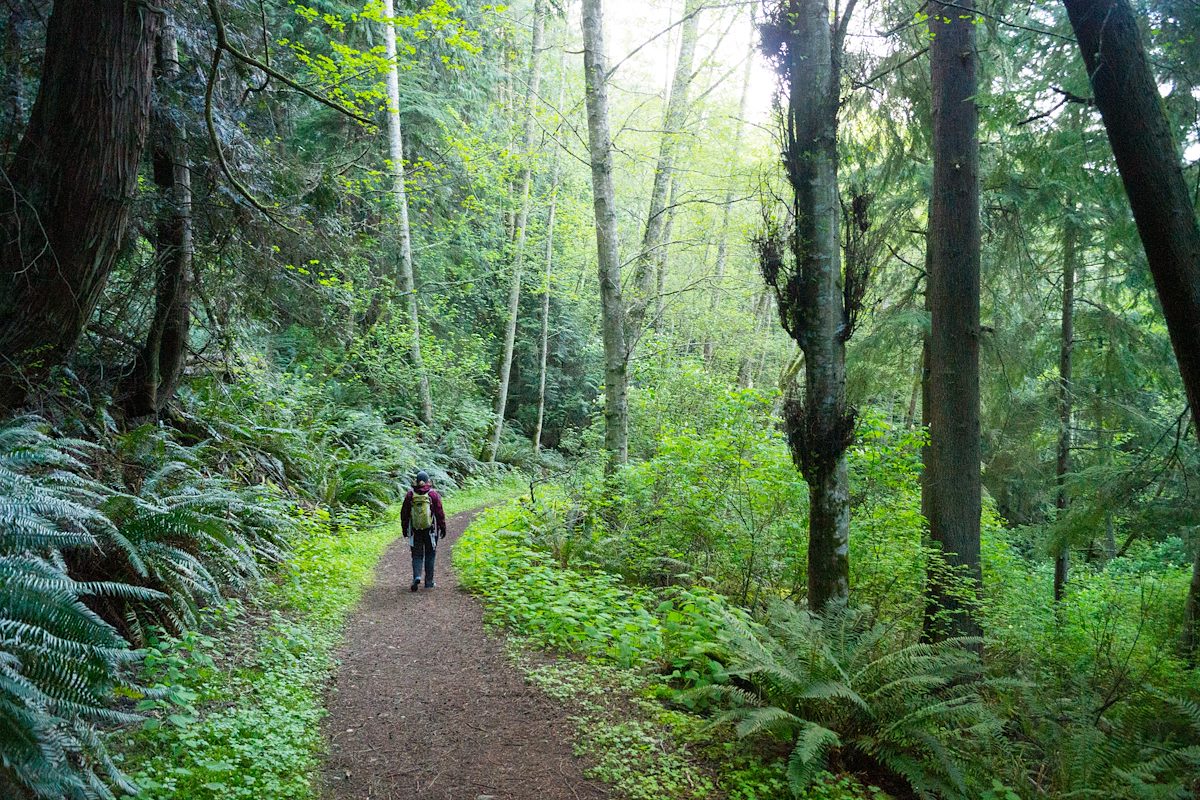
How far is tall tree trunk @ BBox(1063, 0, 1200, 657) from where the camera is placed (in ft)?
14.8

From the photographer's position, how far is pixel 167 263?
265 inches

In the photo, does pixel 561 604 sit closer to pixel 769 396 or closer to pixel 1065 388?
pixel 769 396

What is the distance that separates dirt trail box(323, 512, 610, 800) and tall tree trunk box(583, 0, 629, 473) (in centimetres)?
402

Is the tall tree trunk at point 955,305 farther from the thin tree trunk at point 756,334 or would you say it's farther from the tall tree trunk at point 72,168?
the thin tree trunk at point 756,334

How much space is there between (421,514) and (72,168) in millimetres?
4869

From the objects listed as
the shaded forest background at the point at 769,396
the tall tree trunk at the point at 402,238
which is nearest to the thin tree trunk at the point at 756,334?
the shaded forest background at the point at 769,396

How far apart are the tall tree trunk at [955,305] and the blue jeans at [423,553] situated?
19.1 feet

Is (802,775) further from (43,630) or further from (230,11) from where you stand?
(230,11)

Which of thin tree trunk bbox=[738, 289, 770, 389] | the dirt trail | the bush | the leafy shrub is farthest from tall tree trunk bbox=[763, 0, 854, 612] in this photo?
thin tree trunk bbox=[738, 289, 770, 389]

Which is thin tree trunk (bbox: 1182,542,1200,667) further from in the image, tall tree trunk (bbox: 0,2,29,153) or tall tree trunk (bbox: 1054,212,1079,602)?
tall tree trunk (bbox: 0,2,29,153)

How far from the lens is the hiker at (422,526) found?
7.90 metres

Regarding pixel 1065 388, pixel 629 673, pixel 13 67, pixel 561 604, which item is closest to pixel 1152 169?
pixel 629 673

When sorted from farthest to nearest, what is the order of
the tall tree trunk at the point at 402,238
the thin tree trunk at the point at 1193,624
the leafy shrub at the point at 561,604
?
the tall tree trunk at the point at 402,238 → the thin tree trunk at the point at 1193,624 → the leafy shrub at the point at 561,604

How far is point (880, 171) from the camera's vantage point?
30.8 feet
